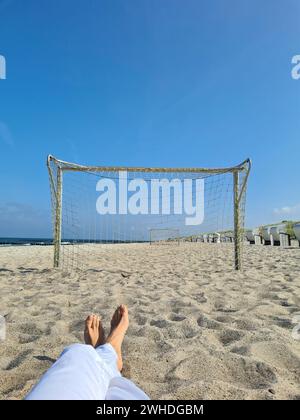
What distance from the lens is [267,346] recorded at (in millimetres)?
1794

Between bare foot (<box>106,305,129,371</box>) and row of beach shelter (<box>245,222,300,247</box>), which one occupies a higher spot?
row of beach shelter (<box>245,222,300,247</box>)

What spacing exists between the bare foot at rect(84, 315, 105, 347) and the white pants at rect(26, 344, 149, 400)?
491mm

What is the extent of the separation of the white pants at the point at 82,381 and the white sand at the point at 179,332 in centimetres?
31

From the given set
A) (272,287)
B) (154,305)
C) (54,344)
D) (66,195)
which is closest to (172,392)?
(54,344)

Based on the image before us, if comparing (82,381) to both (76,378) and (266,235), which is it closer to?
(76,378)

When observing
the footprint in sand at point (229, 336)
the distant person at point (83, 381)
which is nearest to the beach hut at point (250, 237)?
the footprint in sand at point (229, 336)

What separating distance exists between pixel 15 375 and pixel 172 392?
78 cm

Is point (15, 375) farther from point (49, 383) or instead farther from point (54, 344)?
point (49, 383)

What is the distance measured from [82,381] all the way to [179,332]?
1.17 meters

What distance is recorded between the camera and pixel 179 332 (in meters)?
2.06

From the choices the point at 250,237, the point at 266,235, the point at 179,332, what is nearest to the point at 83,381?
the point at 179,332

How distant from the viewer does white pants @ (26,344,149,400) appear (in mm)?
908

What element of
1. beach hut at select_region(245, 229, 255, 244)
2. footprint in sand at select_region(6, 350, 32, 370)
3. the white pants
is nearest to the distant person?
the white pants

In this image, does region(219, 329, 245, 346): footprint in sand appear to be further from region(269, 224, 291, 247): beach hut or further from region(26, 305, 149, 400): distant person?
region(269, 224, 291, 247): beach hut
